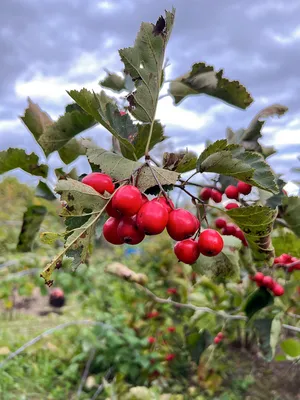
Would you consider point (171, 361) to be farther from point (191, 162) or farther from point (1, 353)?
point (191, 162)

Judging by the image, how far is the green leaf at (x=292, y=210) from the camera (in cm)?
149

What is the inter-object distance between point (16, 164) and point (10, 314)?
16.0ft

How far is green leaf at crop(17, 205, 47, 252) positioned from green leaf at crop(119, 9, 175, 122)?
809 millimetres

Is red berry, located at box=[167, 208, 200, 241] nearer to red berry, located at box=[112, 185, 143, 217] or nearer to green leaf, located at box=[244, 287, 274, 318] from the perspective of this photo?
red berry, located at box=[112, 185, 143, 217]

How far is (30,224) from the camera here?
5.18ft

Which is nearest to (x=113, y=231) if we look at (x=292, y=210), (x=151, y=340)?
(x=292, y=210)

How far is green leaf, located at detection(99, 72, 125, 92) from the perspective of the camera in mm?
1398

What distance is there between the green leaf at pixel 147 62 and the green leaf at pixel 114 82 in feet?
1.69

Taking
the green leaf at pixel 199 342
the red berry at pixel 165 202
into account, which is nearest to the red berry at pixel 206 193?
the red berry at pixel 165 202

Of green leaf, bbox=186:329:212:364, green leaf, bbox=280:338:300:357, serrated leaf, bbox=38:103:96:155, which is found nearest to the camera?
serrated leaf, bbox=38:103:96:155

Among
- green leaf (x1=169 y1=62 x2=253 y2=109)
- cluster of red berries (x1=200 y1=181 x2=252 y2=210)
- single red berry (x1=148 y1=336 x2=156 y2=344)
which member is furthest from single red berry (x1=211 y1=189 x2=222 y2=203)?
single red berry (x1=148 y1=336 x2=156 y2=344)

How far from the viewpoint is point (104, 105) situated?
0.88 meters

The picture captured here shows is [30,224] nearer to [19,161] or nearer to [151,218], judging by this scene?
[19,161]

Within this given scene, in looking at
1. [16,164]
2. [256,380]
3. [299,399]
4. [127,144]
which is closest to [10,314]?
[256,380]
